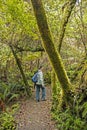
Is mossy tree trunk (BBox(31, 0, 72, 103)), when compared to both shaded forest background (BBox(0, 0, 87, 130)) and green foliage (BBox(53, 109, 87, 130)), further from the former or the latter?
green foliage (BBox(53, 109, 87, 130))

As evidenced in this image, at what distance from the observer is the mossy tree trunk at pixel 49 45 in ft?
24.5

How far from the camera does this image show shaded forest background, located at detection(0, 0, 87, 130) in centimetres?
1006

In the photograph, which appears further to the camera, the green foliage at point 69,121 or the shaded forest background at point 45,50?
the shaded forest background at point 45,50

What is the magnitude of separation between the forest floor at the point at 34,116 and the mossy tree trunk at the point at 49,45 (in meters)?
1.49

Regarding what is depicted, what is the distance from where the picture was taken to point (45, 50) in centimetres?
864

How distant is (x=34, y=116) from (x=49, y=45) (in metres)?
4.62

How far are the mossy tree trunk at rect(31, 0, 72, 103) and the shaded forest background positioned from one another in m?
0.19

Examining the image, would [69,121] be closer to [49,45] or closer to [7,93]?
[49,45]

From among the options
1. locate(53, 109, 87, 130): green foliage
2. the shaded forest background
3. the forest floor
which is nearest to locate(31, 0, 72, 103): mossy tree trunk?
the shaded forest background

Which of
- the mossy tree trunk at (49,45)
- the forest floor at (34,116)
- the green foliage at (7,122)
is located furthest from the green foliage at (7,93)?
the mossy tree trunk at (49,45)

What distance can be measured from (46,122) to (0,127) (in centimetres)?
193

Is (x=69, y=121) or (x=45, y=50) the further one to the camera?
(x=69, y=121)

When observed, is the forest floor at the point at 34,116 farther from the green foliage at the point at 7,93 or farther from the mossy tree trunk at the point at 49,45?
the mossy tree trunk at the point at 49,45

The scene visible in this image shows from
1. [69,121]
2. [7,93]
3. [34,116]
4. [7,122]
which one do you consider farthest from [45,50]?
[7,93]
